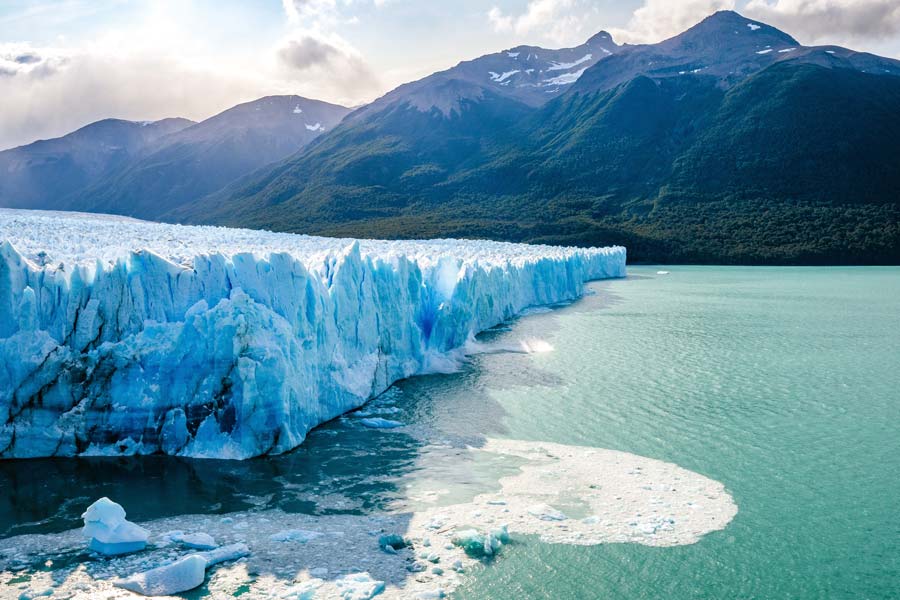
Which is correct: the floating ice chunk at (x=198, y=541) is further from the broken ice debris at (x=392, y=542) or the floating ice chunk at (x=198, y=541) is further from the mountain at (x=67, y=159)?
the mountain at (x=67, y=159)

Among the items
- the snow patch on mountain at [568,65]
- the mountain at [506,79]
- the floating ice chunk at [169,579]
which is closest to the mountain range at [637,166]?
the mountain at [506,79]

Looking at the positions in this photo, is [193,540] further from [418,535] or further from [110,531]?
[418,535]

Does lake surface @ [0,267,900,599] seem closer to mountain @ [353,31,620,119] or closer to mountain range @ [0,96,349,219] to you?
mountain @ [353,31,620,119]

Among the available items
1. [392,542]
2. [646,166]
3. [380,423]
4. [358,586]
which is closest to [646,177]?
[646,166]

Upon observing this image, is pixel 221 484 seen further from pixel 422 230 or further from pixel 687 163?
pixel 687 163

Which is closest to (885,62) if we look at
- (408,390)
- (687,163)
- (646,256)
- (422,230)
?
(687,163)

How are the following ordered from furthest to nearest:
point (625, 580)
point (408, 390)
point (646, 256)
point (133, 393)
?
point (646, 256), point (408, 390), point (133, 393), point (625, 580)

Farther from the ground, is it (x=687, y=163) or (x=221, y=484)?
(x=687, y=163)
